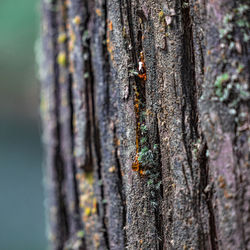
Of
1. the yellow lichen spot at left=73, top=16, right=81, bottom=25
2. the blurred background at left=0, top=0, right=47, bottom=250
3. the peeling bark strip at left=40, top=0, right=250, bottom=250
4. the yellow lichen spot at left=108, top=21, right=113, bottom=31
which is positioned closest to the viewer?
the peeling bark strip at left=40, top=0, right=250, bottom=250

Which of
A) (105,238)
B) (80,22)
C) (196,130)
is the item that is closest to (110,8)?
(80,22)

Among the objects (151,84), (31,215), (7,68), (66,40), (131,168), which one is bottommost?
(31,215)

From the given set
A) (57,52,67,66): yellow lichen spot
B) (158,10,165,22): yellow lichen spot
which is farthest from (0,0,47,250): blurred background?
(158,10,165,22): yellow lichen spot

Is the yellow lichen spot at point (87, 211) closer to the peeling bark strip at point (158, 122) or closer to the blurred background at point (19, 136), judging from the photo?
the peeling bark strip at point (158, 122)

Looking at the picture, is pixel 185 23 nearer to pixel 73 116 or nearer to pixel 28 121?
pixel 73 116

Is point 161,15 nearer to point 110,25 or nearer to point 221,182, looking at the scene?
point 110,25

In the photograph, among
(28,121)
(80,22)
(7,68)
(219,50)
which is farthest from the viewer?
(28,121)

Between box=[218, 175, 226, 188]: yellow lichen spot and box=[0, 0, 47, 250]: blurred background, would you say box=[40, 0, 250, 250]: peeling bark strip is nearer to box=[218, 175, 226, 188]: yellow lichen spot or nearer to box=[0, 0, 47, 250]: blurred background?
box=[218, 175, 226, 188]: yellow lichen spot
